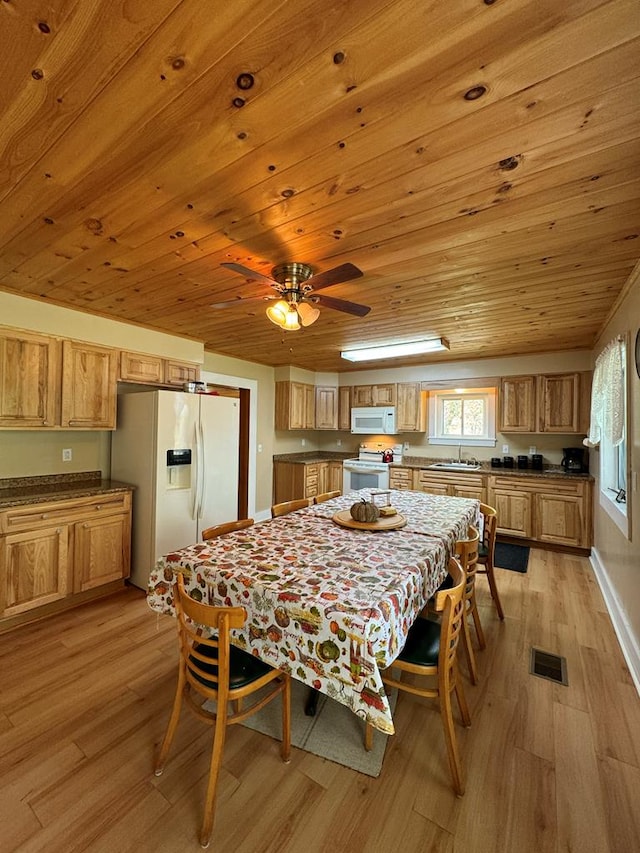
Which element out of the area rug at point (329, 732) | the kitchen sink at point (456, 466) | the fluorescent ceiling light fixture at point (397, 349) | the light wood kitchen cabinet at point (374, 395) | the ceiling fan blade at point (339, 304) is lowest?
the area rug at point (329, 732)

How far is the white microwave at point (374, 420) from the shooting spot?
556cm

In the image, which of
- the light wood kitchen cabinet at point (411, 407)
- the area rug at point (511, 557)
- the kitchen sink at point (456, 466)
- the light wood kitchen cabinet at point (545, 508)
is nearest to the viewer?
the area rug at point (511, 557)

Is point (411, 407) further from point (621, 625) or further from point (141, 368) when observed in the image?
point (141, 368)

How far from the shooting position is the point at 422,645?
1676mm

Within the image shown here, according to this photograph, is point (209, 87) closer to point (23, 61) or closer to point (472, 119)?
point (23, 61)

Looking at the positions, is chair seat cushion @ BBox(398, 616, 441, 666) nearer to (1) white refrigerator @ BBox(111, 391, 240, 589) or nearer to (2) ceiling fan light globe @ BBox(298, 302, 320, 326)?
(2) ceiling fan light globe @ BBox(298, 302, 320, 326)

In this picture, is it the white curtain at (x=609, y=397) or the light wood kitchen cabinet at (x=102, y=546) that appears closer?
Answer: the white curtain at (x=609, y=397)

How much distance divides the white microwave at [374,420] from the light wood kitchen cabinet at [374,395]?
0.29 ft

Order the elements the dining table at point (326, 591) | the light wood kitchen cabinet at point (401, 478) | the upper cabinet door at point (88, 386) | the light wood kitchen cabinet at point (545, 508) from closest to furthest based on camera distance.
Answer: the dining table at point (326, 591) → the upper cabinet door at point (88, 386) → the light wood kitchen cabinet at point (545, 508) → the light wood kitchen cabinet at point (401, 478)

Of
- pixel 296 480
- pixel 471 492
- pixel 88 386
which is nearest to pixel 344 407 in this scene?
pixel 296 480

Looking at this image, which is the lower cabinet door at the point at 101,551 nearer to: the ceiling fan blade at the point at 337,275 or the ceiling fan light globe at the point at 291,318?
the ceiling fan light globe at the point at 291,318

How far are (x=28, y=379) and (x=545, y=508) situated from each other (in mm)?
5255

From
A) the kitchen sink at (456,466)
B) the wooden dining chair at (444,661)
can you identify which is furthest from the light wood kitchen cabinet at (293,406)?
the wooden dining chair at (444,661)

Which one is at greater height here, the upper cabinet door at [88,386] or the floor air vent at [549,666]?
the upper cabinet door at [88,386]
